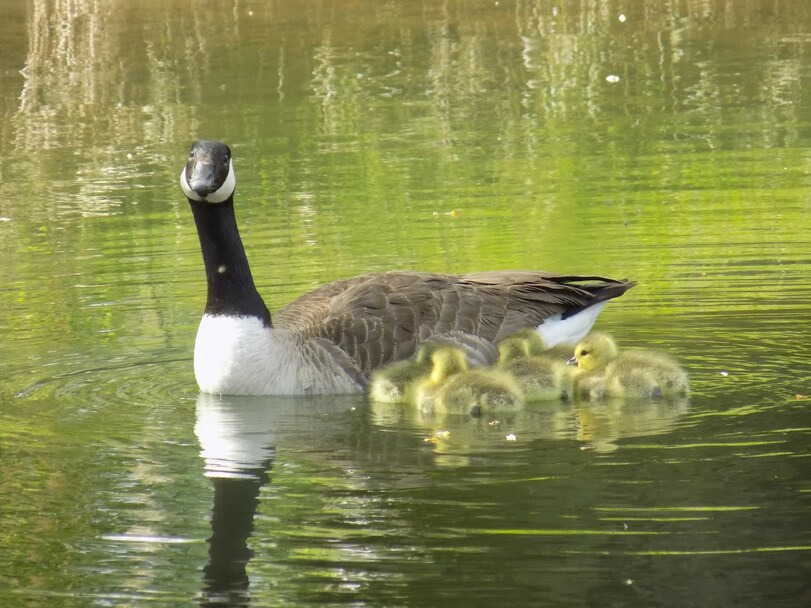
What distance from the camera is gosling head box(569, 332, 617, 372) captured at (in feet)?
31.3

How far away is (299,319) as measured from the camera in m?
10.4

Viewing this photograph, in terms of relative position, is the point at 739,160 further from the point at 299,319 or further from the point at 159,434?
the point at 159,434

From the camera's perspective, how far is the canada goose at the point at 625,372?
30.4ft

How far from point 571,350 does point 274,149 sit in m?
9.74

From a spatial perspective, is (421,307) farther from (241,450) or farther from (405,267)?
(405,267)

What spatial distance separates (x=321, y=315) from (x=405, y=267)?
10.5 ft

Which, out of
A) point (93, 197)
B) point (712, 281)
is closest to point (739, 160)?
point (712, 281)

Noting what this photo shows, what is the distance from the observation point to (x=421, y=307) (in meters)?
10.3

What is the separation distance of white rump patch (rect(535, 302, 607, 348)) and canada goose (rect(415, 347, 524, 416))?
4.71 feet

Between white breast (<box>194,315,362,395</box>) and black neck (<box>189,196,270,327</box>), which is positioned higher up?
black neck (<box>189,196,270,327</box>)

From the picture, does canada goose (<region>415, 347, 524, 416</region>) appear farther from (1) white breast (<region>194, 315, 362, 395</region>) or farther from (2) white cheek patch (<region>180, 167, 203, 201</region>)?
(2) white cheek patch (<region>180, 167, 203, 201</region>)

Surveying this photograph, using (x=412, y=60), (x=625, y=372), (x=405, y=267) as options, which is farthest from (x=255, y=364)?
(x=412, y=60)

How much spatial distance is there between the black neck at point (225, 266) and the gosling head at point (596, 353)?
6.57 feet

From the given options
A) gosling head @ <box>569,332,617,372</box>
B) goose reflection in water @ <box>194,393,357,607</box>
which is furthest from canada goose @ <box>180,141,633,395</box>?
gosling head @ <box>569,332,617,372</box>
